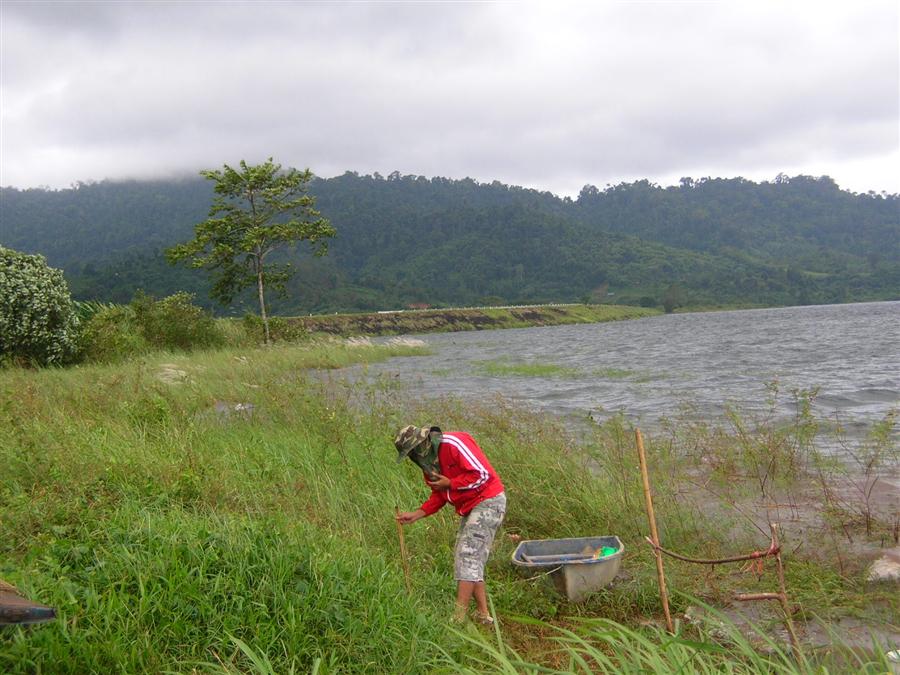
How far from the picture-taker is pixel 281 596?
3961mm

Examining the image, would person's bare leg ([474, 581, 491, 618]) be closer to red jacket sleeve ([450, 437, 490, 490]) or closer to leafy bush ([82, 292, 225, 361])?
red jacket sleeve ([450, 437, 490, 490])

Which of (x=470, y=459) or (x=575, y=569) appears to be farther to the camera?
(x=575, y=569)

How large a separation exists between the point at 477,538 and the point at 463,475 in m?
0.46

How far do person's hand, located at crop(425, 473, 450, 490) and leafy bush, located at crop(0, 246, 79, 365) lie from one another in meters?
13.8

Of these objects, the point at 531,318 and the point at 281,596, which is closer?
the point at 281,596

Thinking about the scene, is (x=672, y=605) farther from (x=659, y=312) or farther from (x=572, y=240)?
(x=572, y=240)

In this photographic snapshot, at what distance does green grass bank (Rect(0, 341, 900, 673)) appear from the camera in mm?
3627

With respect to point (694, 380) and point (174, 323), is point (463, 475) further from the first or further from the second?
point (174, 323)

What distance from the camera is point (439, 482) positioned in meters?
5.05

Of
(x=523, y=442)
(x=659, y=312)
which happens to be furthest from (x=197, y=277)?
(x=523, y=442)

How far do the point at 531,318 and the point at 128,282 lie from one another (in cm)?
5713

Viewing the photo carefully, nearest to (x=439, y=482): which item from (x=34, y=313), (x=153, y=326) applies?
(x=34, y=313)

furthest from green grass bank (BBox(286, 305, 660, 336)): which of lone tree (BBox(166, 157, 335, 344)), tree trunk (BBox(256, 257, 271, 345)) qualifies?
tree trunk (BBox(256, 257, 271, 345))

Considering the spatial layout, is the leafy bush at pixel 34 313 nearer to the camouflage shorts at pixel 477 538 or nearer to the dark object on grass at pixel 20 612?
the camouflage shorts at pixel 477 538
